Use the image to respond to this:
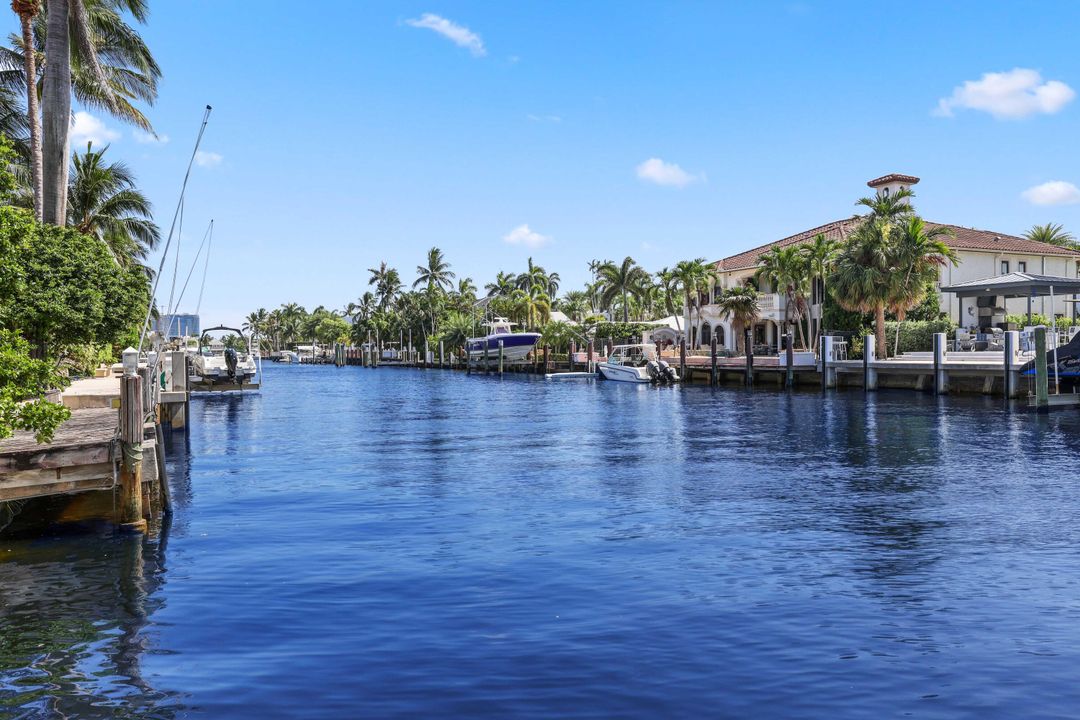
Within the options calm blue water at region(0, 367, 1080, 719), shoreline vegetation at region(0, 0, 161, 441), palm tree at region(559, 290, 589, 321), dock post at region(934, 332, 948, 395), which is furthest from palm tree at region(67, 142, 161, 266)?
palm tree at region(559, 290, 589, 321)

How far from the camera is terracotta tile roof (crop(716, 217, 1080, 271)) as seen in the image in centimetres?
6575

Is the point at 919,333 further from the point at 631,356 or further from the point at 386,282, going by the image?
the point at 386,282

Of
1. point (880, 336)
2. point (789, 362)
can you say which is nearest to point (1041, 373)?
point (880, 336)

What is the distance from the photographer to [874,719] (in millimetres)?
7922

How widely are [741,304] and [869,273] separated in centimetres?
1720

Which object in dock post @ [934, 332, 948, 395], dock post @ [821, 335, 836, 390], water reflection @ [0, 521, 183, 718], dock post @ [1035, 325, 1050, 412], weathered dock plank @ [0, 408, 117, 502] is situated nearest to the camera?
water reflection @ [0, 521, 183, 718]

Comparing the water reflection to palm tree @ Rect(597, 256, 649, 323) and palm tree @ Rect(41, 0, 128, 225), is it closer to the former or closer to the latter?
palm tree @ Rect(41, 0, 128, 225)

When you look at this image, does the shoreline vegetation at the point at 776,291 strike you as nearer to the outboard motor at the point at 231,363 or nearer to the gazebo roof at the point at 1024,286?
the gazebo roof at the point at 1024,286

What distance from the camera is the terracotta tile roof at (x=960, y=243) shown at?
65.8 metres

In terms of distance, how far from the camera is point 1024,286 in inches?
1757

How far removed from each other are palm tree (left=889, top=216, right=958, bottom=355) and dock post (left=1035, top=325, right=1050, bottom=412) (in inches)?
638

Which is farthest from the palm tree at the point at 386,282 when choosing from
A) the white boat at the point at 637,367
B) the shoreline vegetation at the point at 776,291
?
the white boat at the point at 637,367

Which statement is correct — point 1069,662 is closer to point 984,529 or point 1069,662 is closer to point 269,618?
point 984,529

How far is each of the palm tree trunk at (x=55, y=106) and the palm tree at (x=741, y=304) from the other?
50.8 metres
